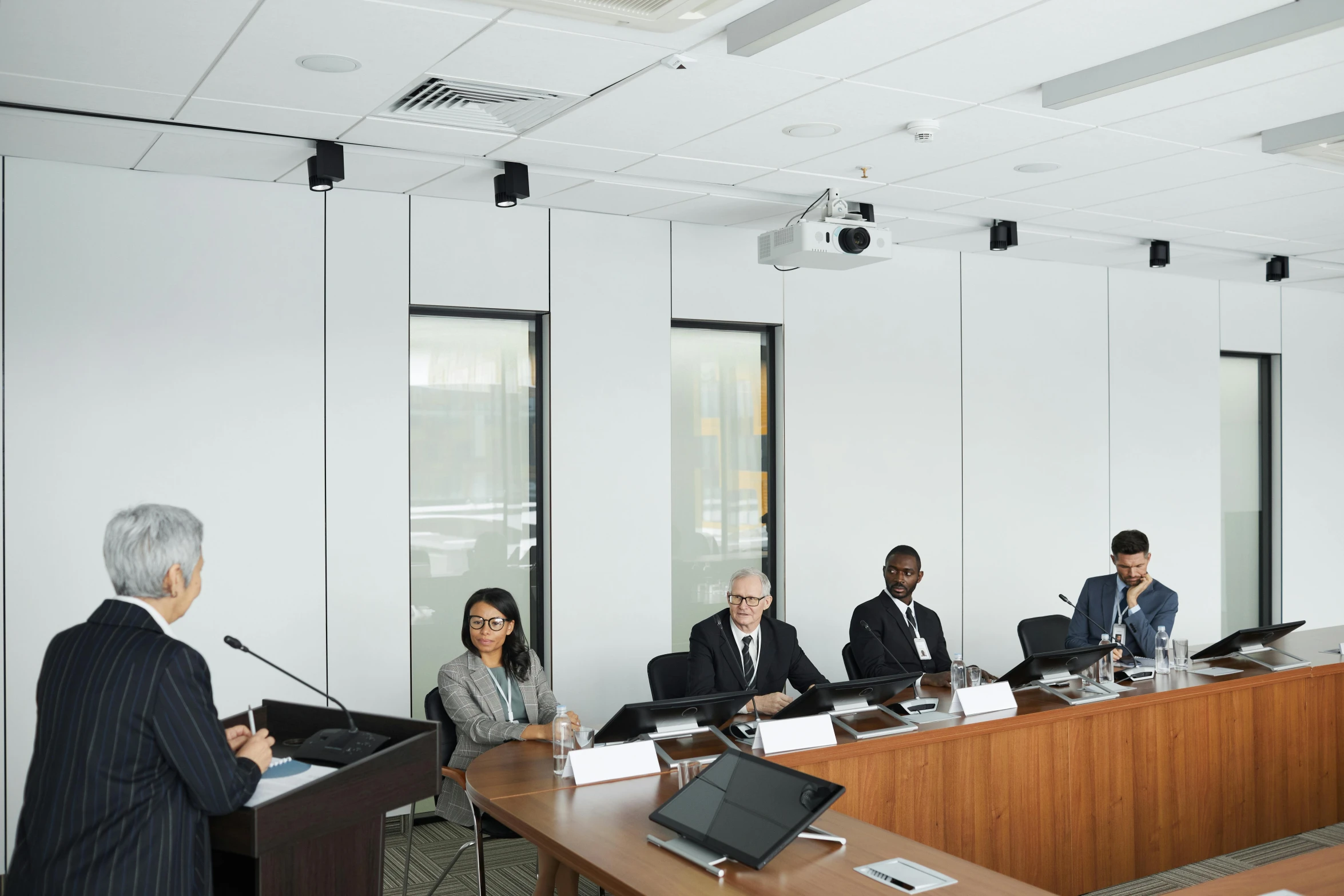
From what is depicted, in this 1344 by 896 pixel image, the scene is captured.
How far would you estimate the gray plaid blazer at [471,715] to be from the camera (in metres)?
4.09

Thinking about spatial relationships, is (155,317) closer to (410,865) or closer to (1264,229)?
(410,865)

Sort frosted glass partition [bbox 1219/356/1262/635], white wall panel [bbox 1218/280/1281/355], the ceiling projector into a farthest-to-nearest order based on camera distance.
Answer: frosted glass partition [bbox 1219/356/1262/635] < white wall panel [bbox 1218/280/1281/355] < the ceiling projector

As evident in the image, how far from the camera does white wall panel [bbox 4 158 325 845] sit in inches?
183

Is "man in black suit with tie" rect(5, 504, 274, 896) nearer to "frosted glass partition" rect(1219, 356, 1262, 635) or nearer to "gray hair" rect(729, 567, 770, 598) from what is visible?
"gray hair" rect(729, 567, 770, 598)

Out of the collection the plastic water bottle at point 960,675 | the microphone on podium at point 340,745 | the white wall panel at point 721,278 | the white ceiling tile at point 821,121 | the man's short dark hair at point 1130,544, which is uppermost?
the white ceiling tile at point 821,121

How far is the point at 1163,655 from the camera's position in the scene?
202 inches

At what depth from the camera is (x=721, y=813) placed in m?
2.79

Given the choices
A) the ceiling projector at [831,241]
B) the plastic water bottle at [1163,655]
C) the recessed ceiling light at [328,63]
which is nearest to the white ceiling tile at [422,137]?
the recessed ceiling light at [328,63]

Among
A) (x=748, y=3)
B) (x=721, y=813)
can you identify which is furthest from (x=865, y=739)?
(x=748, y=3)

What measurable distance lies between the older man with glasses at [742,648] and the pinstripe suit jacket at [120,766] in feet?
8.86

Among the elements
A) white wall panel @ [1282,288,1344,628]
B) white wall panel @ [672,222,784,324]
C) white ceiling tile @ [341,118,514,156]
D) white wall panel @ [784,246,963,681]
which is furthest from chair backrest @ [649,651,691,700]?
white wall panel @ [1282,288,1344,628]

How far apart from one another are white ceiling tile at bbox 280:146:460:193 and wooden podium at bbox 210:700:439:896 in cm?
260

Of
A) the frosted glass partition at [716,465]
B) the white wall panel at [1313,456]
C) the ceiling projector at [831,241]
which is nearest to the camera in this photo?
the ceiling projector at [831,241]

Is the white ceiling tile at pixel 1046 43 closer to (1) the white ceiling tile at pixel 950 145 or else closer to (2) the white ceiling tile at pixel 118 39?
(1) the white ceiling tile at pixel 950 145
